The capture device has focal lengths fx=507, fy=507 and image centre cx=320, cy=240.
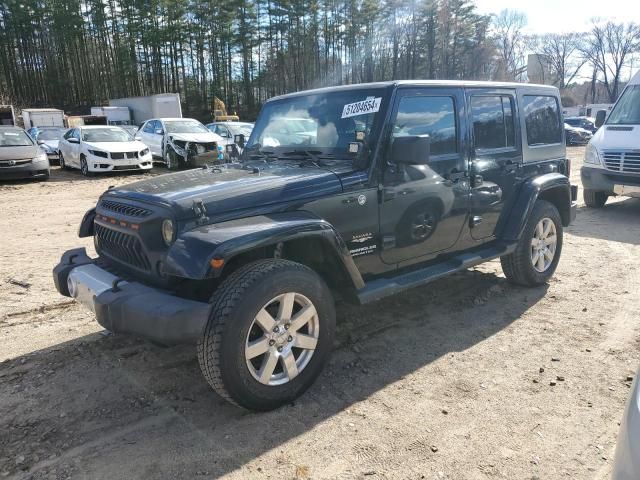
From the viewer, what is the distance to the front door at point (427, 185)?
3744 mm

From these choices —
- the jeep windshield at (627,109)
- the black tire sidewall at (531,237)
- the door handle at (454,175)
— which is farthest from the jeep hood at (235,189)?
the jeep windshield at (627,109)

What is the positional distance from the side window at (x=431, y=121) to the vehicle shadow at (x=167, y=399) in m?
1.50

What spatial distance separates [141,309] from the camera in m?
2.81

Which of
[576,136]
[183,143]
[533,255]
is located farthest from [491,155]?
[576,136]

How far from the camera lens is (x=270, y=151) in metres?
4.29

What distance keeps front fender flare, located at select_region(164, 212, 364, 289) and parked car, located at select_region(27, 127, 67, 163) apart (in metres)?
17.3

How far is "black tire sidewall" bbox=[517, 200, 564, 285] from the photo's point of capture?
4895 millimetres

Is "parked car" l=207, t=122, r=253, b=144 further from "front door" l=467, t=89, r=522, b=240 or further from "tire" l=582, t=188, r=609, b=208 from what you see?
"front door" l=467, t=89, r=522, b=240

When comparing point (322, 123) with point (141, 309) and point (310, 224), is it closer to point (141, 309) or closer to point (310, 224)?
point (310, 224)

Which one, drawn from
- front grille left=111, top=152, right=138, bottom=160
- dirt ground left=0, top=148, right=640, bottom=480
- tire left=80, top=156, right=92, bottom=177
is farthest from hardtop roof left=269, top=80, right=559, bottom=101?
tire left=80, top=156, right=92, bottom=177

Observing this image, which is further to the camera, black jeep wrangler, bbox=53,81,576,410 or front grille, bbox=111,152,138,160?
front grille, bbox=111,152,138,160

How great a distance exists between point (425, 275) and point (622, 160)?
21.2ft

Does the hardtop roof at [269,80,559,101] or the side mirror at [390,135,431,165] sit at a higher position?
the hardtop roof at [269,80,559,101]

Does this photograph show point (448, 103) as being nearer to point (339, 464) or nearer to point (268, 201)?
point (268, 201)
